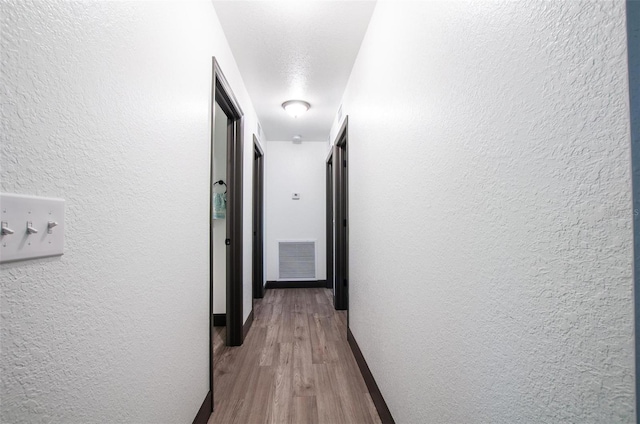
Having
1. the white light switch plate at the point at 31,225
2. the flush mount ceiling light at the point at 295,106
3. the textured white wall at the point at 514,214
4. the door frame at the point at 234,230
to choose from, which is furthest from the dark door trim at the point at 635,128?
the flush mount ceiling light at the point at 295,106

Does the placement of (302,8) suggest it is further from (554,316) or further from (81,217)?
(554,316)

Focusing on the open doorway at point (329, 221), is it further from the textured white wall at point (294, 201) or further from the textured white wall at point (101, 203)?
the textured white wall at point (101, 203)

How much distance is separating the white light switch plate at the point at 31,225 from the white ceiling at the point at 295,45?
1617mm

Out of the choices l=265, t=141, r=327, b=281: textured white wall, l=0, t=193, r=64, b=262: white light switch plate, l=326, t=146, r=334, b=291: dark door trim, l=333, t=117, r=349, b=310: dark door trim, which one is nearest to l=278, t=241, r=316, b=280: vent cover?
l=265, t=141, r=327, b=281: textured white wall

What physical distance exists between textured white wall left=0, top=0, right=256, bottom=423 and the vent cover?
328 centimetres

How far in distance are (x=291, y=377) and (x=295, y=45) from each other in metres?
2.40

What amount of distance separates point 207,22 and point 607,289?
1.96 meters

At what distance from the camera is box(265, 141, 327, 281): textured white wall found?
4668mm

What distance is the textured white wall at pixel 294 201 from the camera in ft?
15.3

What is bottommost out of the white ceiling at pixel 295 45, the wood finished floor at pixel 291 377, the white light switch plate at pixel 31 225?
the wood finished floor at pixel 291 377

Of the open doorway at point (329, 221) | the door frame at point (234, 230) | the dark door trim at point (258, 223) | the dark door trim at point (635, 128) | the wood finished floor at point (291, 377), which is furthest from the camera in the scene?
the open doorway at point (329, 221)

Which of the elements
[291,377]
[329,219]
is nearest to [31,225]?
[291,377]

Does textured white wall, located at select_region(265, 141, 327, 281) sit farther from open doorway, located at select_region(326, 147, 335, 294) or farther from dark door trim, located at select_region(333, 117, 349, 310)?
dark door trim, located at select_region(333, 117, 349, 310)

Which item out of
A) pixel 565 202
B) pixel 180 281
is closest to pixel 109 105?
pixel 180 281
